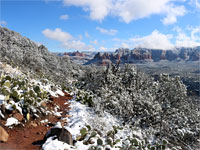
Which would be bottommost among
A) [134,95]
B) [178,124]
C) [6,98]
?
[178,124]

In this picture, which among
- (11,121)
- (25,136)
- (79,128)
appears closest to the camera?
(25,136)

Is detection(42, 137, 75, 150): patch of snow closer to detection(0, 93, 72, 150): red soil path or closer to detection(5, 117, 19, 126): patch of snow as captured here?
detection(0, 93, 72, 150): red soil path

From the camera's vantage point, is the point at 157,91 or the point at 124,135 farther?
the point at 157,91

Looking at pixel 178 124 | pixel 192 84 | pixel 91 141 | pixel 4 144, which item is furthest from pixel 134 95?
pixel 192 84

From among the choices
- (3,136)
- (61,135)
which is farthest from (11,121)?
(61,135)

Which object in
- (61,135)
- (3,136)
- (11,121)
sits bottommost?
(61,135)

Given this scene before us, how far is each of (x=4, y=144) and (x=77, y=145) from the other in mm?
2621

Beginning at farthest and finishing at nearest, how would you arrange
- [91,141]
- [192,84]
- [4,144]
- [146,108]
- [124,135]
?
[192,84] < [146,108] < [124,135] < [91,141] < [4,144]

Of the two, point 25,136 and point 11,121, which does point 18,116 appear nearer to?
point 11,121

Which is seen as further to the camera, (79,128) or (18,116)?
(79,128)

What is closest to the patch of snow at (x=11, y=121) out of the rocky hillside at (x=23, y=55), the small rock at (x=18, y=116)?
the small rock at (x=18, y=116)

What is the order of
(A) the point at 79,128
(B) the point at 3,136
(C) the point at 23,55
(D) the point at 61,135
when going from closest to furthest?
(B) the point at 3,136 → (D) the point at 61,135 → (A) the point at 79,128 → (C) the point at 23,55

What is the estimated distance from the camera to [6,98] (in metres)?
6.91

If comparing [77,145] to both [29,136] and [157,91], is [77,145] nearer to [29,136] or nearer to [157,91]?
[29,136]
